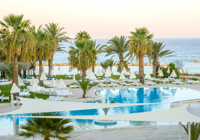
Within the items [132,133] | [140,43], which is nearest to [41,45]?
[140,43]

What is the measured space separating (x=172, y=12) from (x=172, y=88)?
31.0 m

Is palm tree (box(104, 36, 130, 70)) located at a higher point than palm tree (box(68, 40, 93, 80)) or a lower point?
higher

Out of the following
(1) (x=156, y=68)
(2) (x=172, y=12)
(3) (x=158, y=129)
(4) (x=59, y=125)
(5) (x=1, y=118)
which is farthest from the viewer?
(2) (x=172, y=12)

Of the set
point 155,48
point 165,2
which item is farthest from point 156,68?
point 165,2

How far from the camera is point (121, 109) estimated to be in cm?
1549

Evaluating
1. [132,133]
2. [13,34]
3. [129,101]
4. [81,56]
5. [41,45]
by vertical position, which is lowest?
[129,101]

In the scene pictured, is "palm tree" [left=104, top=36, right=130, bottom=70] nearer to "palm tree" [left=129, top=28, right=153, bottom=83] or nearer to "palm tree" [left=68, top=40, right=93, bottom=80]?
"palm tree" [left=129, top=28, right=153, bottom=83]

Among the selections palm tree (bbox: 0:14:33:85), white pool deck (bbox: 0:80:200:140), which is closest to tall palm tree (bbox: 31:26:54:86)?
palm tree (bbox: 0:14:33:85)

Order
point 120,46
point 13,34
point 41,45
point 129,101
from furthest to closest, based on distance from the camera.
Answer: point 120,46 < point 41,45 < point 129,101 < point 13,34

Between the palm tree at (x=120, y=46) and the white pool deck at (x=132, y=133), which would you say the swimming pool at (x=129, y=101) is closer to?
the white pool deck at (x=132, y=133)

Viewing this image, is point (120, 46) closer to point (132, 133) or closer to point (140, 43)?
point (140, 43)

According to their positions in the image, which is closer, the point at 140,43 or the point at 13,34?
the point at 13,34

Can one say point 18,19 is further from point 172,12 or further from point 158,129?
point 172,12

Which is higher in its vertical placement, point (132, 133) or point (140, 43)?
point (140, 43)
